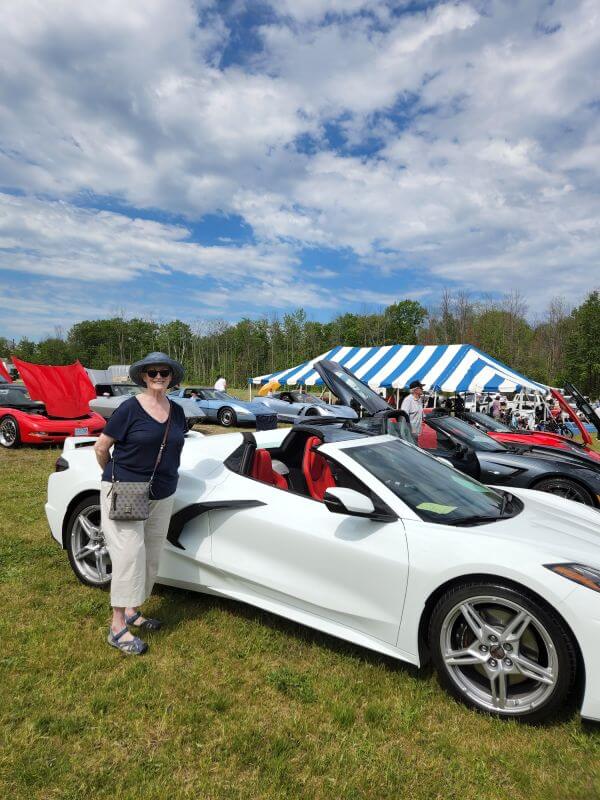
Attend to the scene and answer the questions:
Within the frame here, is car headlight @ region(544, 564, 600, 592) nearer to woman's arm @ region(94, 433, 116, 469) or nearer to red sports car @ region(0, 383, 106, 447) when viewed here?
woman's arm @ region(94, 433, 116, 469)

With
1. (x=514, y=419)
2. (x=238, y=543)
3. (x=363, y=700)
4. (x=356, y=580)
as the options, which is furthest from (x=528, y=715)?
(x=514, y=419)

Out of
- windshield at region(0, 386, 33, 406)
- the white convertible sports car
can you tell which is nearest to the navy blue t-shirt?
the white convertible sports car

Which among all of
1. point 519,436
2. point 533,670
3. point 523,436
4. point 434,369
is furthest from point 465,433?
point 434,369

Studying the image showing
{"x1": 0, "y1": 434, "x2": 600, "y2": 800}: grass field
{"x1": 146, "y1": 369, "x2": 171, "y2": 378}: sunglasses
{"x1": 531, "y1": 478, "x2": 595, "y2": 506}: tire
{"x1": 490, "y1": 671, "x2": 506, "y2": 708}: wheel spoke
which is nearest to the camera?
{"x1": 0, "y1": 434, "x2": 600, "y2": 800}: grass field

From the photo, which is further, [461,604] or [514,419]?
[514,419]

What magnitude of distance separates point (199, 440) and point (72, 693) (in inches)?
71.0

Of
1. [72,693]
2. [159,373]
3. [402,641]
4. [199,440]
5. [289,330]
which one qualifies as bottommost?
[72,693]

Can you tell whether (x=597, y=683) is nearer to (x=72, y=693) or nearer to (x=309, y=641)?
(x=309, y=641)

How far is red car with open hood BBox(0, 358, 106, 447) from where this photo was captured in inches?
380

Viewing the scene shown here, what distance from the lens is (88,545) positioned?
3684 mm

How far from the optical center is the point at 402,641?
99.7 inches

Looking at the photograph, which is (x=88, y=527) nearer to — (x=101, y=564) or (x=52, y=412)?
(x=101, y=564)

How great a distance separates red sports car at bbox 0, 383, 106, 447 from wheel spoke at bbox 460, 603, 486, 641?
8.66 m

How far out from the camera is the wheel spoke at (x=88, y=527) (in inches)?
143
